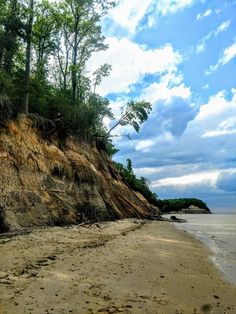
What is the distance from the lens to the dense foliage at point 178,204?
319ft

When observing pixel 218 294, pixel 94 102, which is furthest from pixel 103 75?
pixel 218 294

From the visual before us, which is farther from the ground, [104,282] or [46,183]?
[46,183]

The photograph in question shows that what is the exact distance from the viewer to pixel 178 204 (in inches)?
4176

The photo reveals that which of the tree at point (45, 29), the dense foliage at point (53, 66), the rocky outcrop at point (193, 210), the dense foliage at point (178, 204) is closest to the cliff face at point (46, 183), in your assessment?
the dense foliage at point (53, 66)

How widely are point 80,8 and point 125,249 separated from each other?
31866mm

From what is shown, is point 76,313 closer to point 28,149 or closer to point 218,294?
point 218,294

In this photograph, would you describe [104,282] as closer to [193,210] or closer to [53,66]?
[53,66]

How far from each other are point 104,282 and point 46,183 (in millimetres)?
14241

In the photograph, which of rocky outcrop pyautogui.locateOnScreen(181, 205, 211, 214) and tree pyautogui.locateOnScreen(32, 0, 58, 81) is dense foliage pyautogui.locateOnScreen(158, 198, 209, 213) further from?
tree pyautogui.locateOnScreen(32, 0, 58, 81)

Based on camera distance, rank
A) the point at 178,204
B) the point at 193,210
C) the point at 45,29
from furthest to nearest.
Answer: the point at 193,210 → the point at 178,204 → the point at 45,29

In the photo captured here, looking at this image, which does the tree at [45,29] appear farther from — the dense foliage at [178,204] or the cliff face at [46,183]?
the dense foliage at [178,204]

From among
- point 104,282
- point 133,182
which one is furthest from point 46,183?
point 133,182

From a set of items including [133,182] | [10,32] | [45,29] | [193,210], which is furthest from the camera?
[193,210]

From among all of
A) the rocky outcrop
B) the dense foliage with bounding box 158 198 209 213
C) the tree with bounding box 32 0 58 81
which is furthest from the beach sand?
the rocky outcrop
